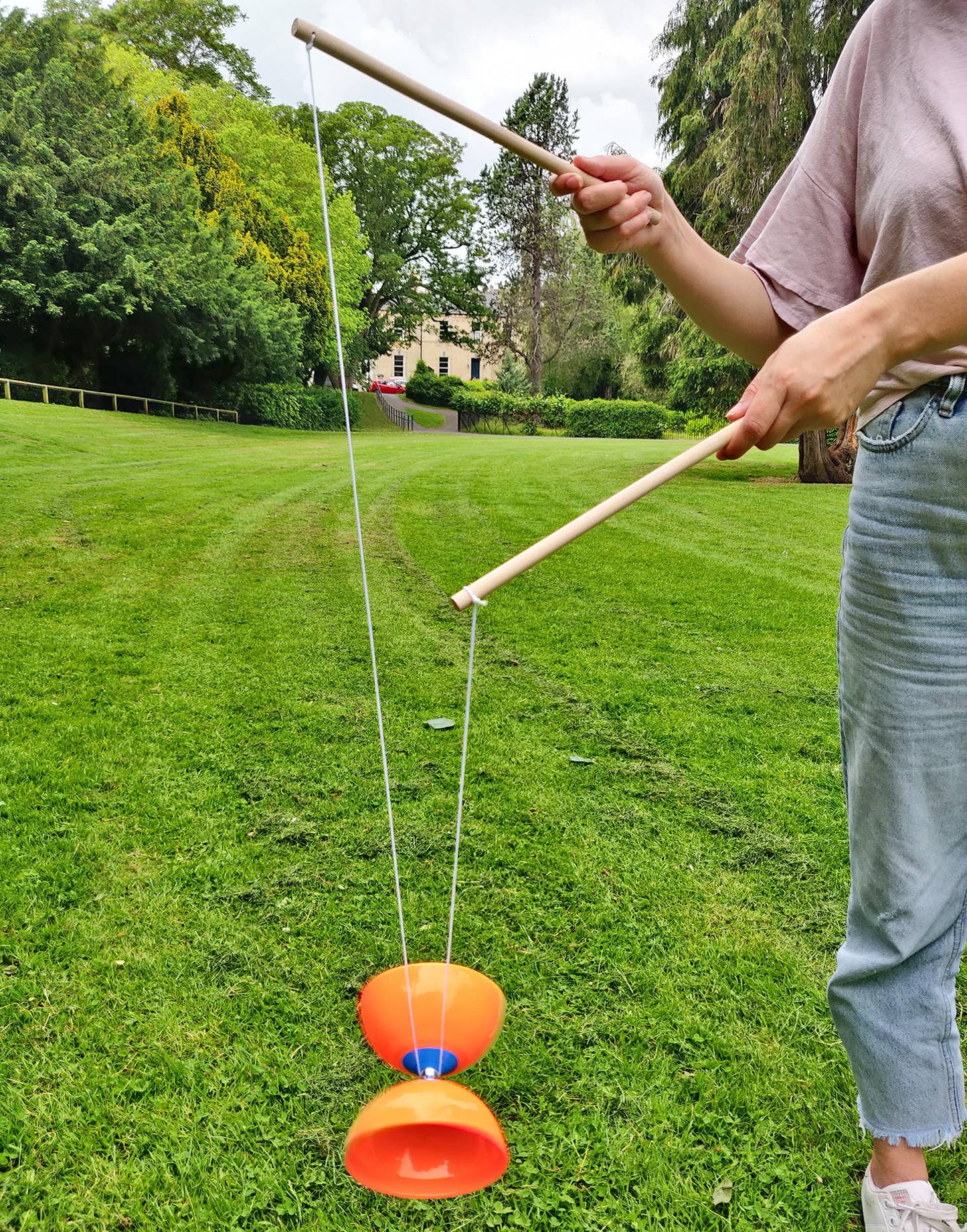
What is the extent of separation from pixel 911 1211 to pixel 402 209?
1384 inches

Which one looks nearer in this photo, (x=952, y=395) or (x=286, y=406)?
(x=952, y=395)

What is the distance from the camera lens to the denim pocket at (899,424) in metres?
1.11

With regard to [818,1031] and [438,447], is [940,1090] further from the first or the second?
[438,447]

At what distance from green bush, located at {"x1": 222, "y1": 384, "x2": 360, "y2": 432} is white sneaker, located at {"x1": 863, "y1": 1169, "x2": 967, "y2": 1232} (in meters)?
21.6

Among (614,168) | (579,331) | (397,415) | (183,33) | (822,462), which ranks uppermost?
(183,33)

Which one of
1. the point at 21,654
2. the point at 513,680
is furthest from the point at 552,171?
the point at 21,654

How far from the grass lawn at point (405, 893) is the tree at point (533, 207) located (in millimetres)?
30690

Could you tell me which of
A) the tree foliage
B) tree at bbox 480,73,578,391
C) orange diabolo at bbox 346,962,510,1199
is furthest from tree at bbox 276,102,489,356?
orange diabolo at bbox 346,962,510,1199

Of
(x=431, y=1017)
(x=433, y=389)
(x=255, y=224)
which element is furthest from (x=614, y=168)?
(x=433, y=389)

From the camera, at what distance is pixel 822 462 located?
1321 centimetres

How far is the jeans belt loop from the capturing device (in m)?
1.08

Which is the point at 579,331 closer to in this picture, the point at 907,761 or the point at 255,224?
the point at 255,224

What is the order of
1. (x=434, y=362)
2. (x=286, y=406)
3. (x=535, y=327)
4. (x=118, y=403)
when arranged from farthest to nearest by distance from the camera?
(x=434, y=362) < (x=535, y=327) < (x=286, y=406) < (x=118, y=403)

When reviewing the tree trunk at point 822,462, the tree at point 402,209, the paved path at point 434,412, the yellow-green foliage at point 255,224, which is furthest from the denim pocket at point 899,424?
the tree at point 402,209
